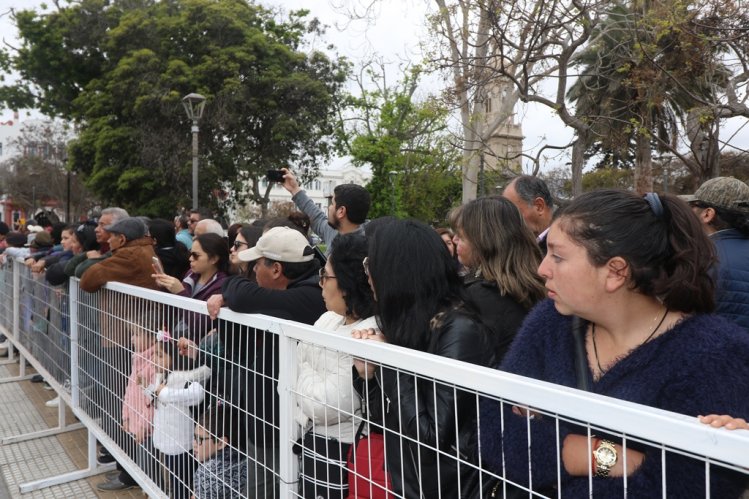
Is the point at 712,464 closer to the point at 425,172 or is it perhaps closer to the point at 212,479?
the point at 212,479

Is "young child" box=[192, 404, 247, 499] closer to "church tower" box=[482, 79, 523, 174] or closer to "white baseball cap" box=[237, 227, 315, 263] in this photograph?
"white baseball cap" box=[237, 227, 315, 263]

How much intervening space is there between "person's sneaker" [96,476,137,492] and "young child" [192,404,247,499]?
1.89 metres

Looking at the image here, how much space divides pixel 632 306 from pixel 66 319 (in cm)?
495

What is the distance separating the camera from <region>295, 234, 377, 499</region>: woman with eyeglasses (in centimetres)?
222

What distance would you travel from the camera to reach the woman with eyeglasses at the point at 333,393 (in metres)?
2.22

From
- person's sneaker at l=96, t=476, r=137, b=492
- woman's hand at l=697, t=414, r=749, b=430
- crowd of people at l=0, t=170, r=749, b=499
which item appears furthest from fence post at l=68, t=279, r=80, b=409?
woman's hand at l=697, t=414, r=749, b=430

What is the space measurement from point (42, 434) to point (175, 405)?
3.32 meters

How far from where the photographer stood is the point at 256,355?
2719 millimetres

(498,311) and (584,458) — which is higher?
(498,311)

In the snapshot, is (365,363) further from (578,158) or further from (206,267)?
(578,158)

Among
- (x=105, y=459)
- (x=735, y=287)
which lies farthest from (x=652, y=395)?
(x=105, y=459)

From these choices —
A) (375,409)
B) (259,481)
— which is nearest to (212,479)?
(259,481)

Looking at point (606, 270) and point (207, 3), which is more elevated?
point (207, 3)

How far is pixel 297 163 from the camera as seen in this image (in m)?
25.7
